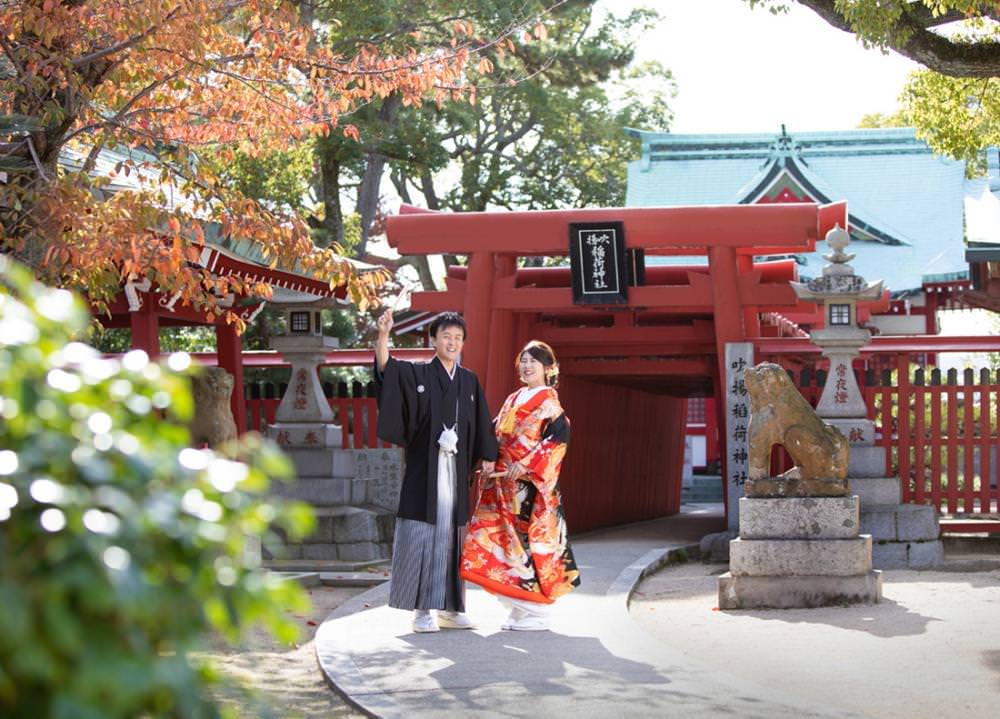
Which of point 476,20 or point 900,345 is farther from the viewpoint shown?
point 476,20

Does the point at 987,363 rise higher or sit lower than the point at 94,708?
higher

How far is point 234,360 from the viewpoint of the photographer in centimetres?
1484

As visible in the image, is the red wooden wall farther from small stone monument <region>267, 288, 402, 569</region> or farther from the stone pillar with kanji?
the stone pillar with kanji

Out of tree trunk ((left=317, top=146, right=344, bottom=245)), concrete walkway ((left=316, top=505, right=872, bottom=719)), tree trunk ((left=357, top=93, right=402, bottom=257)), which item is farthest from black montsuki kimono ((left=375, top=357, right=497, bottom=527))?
tree trunk ((left=357, top=93, right=402, bottom=257))

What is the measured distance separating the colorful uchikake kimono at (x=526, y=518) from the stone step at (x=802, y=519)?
6.28 ft

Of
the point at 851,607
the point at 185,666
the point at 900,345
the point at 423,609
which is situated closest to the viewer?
the point at 185,666

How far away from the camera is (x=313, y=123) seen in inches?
332

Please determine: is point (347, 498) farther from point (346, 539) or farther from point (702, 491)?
point (702, 491)

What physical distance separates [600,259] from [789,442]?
3.49 m

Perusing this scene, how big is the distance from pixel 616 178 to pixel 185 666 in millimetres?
28800

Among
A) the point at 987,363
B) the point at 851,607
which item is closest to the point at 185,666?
the point at 851,607

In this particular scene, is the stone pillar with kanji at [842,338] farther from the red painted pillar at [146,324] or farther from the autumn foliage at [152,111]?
the red painted pillar at [146,324]

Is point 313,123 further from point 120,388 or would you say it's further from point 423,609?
point 120,388

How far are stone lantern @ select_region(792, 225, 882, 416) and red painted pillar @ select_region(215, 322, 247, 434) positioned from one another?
602cm
